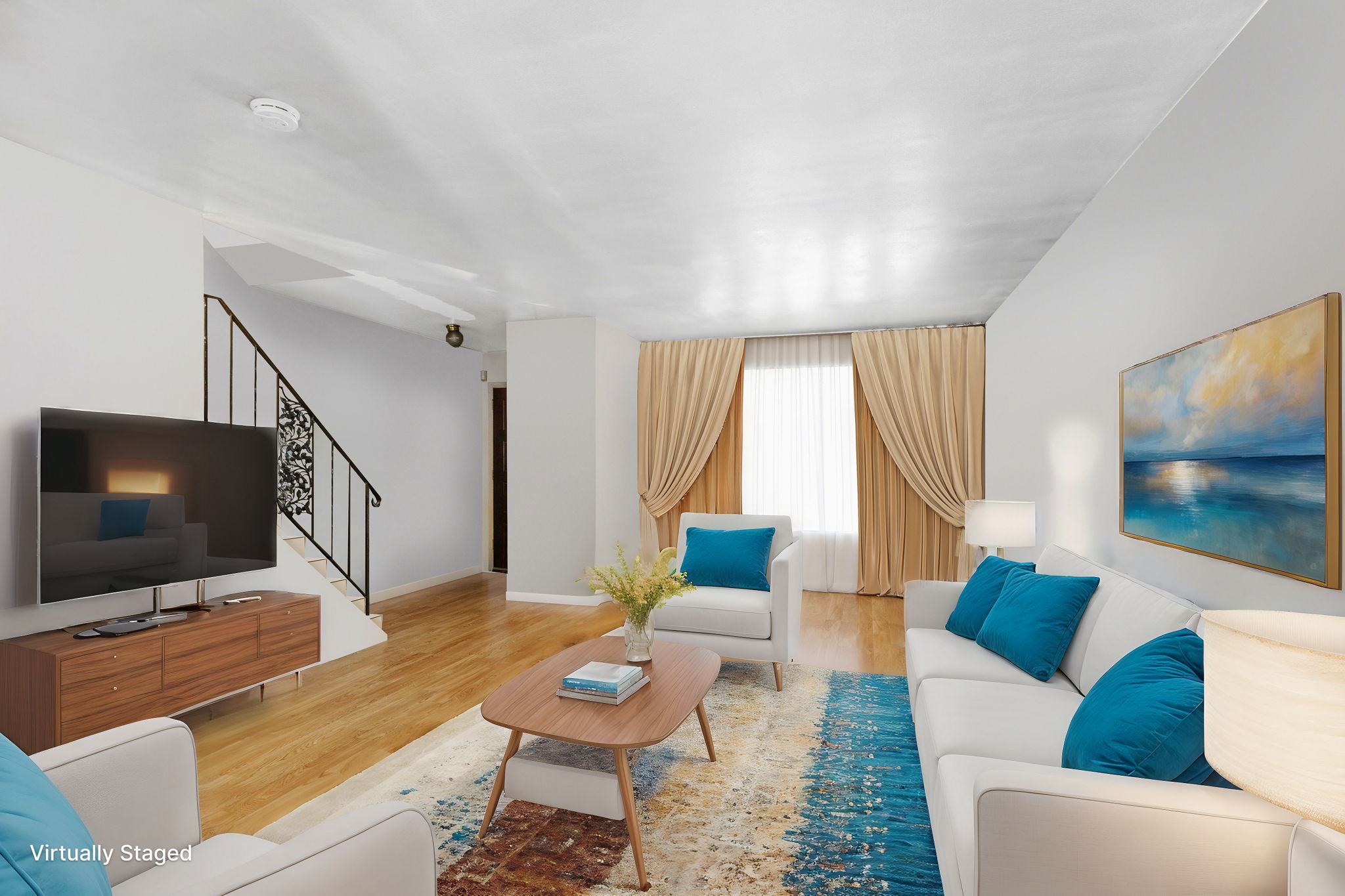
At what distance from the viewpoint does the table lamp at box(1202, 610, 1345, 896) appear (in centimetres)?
94

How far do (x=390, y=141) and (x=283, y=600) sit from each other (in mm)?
2487

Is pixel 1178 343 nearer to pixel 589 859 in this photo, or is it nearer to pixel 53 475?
pixel 589 859

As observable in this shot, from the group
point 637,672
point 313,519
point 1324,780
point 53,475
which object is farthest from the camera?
point 313,519

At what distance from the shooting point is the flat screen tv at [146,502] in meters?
2.65

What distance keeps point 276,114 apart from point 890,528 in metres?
5.61

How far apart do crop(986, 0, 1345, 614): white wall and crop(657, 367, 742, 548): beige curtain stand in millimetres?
3084

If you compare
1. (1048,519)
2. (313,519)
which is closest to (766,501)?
(1048,519)

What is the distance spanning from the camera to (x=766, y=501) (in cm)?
652

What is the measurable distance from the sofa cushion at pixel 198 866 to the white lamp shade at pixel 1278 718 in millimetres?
1760

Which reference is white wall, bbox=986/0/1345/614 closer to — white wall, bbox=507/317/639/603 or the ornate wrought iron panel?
white wall, bbox=507/317/639/603

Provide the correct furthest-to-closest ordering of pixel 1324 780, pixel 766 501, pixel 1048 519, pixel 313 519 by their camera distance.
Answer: pixel 766 501 → pixel 313 519 → pixel 1048 519 → pixel 1324 780

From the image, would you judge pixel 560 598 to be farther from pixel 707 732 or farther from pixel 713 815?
pixel 713 815

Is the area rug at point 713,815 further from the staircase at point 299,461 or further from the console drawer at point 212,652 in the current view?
the staircase at point 299,461

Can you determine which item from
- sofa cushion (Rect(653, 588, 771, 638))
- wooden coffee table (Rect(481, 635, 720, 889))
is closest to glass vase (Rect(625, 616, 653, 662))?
wooden coffee table (Rect(481, 635, 720, 889))
